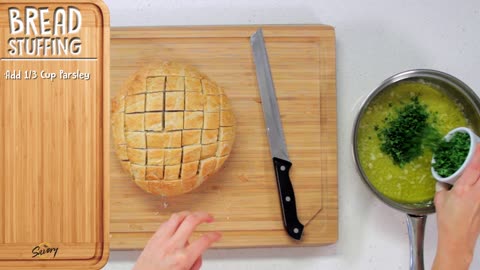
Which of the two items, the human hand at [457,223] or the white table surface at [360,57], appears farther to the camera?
the white table surface at [360,57]

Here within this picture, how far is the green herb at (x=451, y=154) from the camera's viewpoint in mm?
928

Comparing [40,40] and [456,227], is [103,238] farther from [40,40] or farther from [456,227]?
[456,227]

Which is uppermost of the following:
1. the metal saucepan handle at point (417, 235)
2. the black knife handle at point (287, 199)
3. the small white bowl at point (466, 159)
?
the small white bowl at point (466, 159)

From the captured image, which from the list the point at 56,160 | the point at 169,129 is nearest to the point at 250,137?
the point at 169,129

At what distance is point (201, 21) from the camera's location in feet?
3.40

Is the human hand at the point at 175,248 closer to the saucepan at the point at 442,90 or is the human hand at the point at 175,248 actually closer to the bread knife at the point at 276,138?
the bread knife at the point at 276,138

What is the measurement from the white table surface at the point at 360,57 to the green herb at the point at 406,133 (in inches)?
A: 3.4

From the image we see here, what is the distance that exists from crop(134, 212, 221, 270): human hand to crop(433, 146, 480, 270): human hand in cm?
46

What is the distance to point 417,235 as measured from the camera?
3.27 ft

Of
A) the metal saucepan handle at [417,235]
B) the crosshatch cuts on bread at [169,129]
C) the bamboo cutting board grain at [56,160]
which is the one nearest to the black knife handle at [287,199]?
the crosshatch cuts on bread at [169,129]

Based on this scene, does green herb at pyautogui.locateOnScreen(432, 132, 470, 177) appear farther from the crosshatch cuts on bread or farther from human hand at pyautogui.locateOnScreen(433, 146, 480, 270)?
the crosshatch cuts on bread

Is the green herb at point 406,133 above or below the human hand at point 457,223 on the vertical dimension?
above

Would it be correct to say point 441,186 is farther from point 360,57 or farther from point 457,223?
point 360,57

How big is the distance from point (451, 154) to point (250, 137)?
1.34 ft
